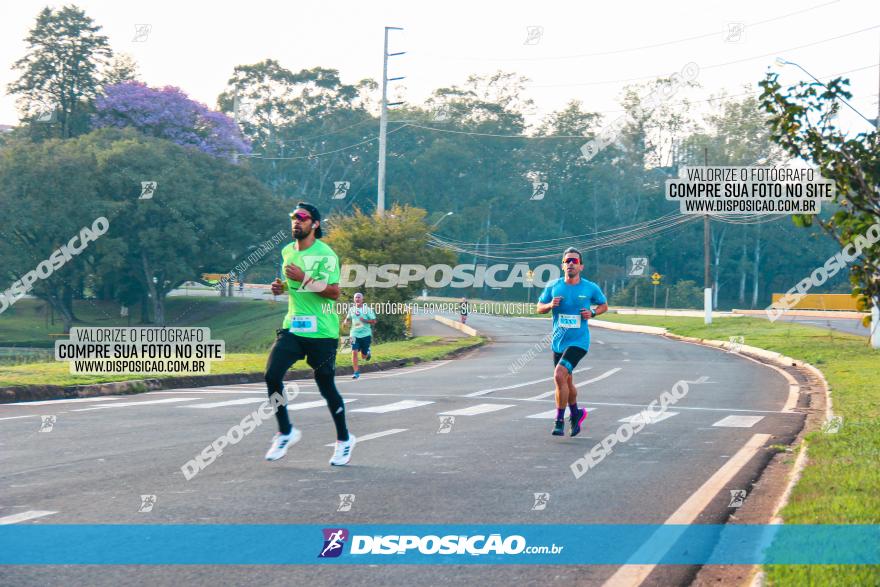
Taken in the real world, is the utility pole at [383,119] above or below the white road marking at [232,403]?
above

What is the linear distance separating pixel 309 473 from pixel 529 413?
6.57m

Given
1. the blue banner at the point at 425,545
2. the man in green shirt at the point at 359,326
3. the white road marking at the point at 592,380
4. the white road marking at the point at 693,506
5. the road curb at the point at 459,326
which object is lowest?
the road curb at the point at 459,326

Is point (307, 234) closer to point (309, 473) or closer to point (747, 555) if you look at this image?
point (309, 473)

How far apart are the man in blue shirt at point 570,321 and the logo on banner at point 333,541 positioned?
5639mm

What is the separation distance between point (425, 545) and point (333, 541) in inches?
21.7

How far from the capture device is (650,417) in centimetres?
1431

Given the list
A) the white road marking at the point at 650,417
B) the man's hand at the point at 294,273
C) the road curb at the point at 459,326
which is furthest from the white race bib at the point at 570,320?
the road curb at the point at 459,326

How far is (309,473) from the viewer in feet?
28.0

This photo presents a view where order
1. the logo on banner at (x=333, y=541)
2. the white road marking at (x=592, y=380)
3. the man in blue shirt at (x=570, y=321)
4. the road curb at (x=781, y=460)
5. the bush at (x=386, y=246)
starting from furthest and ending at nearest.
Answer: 1. the bush at (x=386, y=246)
2. the white road marking at (x=592, y=380)
3. the man in blue shirt at (x=570, y=321)
4. the logo on banner at (x=333, y=541)
5. the road curb at (x=781, y=460)

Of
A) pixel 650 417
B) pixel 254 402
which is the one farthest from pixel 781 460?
pixel 254 402

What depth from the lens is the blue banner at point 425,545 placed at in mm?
5633

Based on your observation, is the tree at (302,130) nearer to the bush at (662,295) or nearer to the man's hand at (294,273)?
the bush at (662,295)

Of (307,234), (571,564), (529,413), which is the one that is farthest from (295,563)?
(529,413)

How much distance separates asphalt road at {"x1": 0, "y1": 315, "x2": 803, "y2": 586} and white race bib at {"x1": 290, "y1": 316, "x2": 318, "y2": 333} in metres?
1.20
